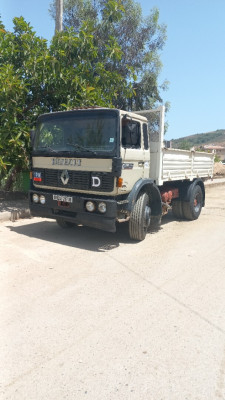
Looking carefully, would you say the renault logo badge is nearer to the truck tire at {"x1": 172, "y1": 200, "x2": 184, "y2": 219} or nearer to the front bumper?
the front bumper

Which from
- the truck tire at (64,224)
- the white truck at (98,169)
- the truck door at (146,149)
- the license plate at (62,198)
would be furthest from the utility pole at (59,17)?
the license plate at (62,198)

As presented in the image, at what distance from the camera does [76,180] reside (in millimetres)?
5316

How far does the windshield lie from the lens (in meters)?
5.05

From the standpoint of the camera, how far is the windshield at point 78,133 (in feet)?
16.6

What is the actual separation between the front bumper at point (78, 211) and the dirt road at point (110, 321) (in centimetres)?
47

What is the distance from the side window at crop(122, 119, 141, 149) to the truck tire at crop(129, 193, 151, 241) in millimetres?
962

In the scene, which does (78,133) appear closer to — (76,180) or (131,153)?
(76,180)

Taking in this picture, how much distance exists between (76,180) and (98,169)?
18.7 inches

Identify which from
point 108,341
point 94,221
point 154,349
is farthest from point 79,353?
point 94,221

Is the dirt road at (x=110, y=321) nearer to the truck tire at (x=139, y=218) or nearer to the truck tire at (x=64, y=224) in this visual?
the truck tire at (x=139, y=218)

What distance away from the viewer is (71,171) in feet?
17.6

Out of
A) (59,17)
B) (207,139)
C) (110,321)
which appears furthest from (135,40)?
(207,139)

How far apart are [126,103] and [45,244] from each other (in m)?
10.8

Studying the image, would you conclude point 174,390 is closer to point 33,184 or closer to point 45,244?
point 45,244
